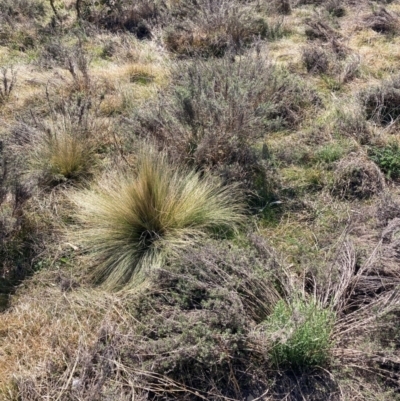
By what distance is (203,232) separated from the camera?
9.54 feet

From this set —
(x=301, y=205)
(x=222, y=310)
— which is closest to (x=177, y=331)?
(x=222, y=310)

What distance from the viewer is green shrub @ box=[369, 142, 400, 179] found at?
11.5 ft

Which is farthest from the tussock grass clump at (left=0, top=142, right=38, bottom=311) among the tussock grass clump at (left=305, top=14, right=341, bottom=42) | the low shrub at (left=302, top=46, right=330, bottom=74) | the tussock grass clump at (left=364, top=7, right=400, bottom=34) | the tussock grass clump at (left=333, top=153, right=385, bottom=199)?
the tussock grass clump at (left=364, top=7, right=400, bottom=34)

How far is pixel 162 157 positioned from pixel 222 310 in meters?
1.30

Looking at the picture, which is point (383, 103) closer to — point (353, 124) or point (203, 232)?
point (353, 124)

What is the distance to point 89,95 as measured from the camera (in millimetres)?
4660

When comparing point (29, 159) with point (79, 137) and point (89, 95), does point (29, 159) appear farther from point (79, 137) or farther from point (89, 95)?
point (89, 95)

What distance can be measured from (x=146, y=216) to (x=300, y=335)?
50.9 inches

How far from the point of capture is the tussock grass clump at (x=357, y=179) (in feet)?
11.0

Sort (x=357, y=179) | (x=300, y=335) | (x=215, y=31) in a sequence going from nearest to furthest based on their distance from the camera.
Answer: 1. (x=300, y=335)
2. (x=357, y=179)
3. (x=215, y=31)

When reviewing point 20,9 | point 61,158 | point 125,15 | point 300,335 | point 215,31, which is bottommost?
point 20,9

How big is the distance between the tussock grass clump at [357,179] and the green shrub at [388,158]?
0.11 metres

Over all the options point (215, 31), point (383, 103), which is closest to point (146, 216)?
point (383, 103)

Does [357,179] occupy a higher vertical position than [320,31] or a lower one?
lower
